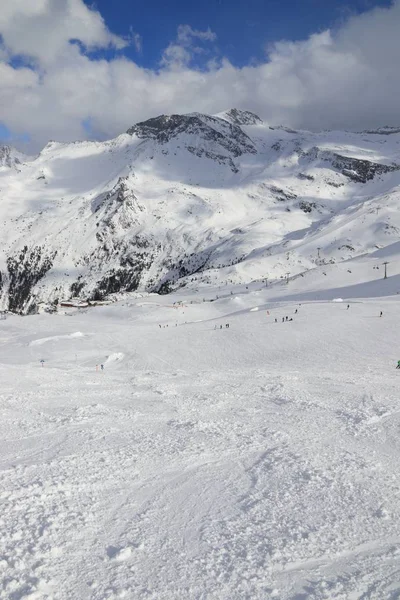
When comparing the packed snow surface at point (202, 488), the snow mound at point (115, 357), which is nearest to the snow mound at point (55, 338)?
the snow mound at point (115, 357)

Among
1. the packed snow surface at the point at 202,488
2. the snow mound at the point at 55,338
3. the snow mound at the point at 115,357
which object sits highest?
the packed snow surface at the point at 202,488

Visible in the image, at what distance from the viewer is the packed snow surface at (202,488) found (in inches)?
285

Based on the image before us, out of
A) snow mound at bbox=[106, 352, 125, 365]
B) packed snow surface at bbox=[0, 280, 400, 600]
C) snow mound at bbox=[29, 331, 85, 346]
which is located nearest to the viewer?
packed snow surface at bbox=[0, 280, 400, 600]

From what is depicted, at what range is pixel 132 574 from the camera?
7316 mm

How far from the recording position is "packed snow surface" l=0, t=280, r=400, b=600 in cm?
725

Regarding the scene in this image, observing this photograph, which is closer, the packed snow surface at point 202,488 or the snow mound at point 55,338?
the packed snow surface at point 202,488

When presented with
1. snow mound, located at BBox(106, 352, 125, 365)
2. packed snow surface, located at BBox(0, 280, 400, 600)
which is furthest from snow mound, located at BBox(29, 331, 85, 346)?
packed snow surface, located at BBox(0, 280, 400, 600)

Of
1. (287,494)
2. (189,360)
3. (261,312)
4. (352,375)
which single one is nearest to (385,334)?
(352,375)

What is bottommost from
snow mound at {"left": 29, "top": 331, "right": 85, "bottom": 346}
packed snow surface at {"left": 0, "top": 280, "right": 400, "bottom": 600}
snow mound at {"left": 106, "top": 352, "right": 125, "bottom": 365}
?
snow mound at {"left": 106, "top": 352, "right": 125, "bottom": 365}

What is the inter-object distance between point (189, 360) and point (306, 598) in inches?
1101

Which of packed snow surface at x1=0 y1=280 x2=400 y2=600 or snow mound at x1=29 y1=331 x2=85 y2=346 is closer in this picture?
packed snow surface at x1=0 y1=280 x2=400 y2=600

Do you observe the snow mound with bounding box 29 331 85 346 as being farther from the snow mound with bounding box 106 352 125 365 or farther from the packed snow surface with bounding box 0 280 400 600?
the packed snow surface with bounding box 0 280 400 600

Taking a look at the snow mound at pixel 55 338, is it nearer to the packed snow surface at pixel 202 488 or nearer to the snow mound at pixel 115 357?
the snow mound at pixel 115 357

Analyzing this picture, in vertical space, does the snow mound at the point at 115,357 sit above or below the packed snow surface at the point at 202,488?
below
